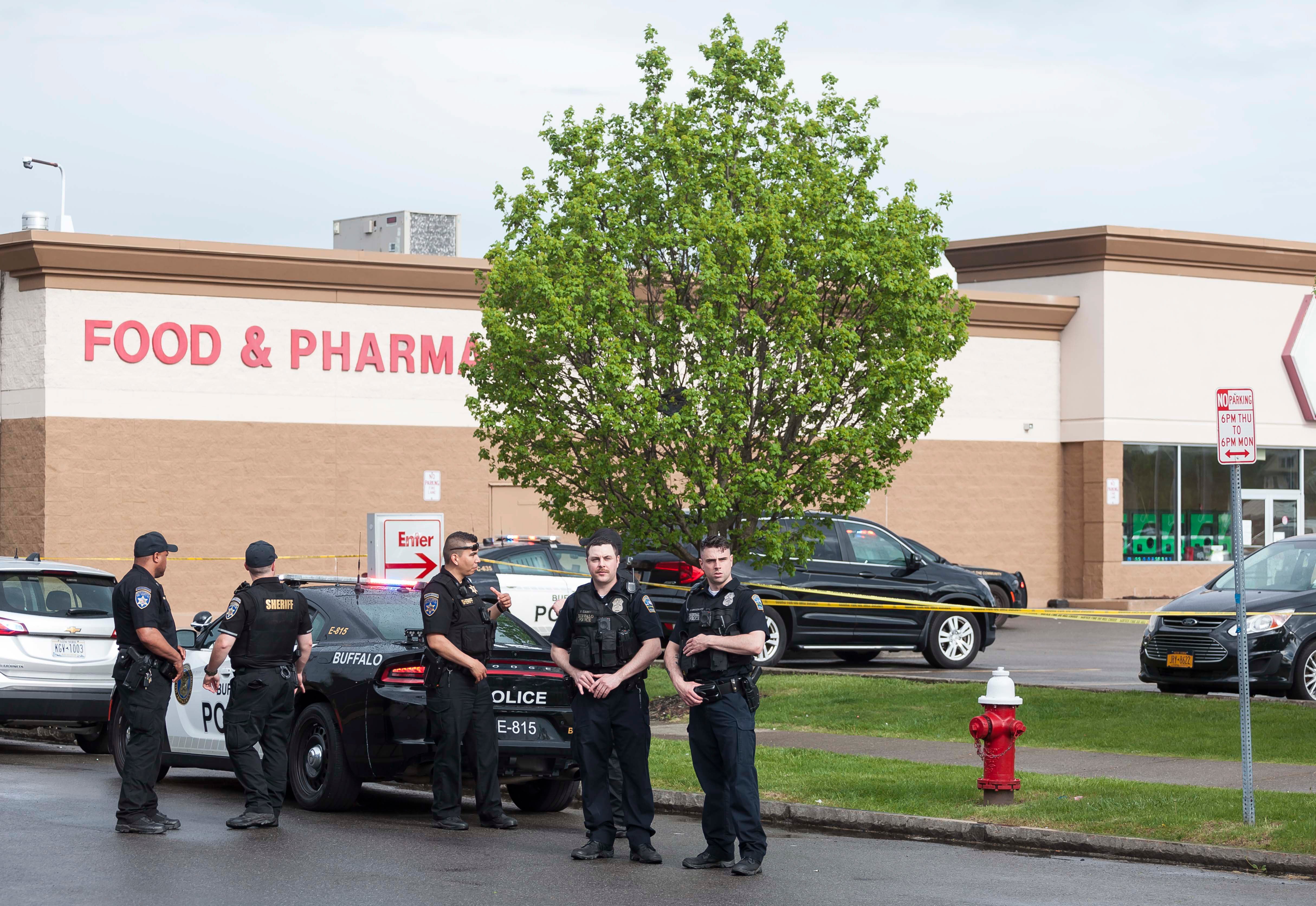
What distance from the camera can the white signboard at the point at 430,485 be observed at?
1135 inches

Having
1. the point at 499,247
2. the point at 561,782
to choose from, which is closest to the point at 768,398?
the point at 499,247

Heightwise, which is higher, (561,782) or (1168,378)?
(1168,378)

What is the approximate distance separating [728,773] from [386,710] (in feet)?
8.48

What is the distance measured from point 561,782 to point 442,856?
2.23 metres

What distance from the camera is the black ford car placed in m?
16.9

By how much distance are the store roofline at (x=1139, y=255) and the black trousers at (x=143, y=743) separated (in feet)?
87.5

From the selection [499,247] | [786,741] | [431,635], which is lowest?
[786,741]

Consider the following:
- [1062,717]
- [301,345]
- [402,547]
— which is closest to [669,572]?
[402,547]

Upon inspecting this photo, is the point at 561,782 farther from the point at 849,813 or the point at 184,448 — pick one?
the point at 184,448

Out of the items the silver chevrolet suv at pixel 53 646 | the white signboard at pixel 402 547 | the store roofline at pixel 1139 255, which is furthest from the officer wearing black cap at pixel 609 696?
the store roofline at pixel 1139 255

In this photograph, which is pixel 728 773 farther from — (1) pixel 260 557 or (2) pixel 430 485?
(2) pixel 430 485

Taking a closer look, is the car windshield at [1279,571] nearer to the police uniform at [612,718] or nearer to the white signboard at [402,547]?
the white signboard at [402,547]

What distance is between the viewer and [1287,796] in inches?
447

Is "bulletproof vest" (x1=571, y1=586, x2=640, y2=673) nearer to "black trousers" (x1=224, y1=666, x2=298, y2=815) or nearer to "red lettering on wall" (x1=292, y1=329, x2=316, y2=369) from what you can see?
"black trousers" (x1=224, y1=666, x2=298, y2=815)
